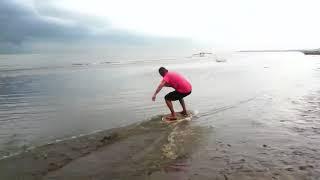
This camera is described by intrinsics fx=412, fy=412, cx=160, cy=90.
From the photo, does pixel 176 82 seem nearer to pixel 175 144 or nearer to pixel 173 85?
pixel 173 85

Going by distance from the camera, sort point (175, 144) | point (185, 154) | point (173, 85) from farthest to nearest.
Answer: point (173, 85) → point (175, 144) → point (185, 154)

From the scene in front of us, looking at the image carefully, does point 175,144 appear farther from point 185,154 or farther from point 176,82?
point 176,82

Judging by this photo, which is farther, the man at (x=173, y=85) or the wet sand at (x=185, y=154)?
the man at (x=173, y=85)

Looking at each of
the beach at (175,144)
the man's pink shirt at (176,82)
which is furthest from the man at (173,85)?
the beach at (175,144)

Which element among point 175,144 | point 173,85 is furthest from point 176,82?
point 175,144

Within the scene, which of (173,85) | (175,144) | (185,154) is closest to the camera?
(185,154)

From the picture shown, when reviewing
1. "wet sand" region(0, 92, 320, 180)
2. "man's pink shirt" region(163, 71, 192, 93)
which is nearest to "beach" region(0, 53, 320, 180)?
"wet sand" region(0, 92, 320, 180)

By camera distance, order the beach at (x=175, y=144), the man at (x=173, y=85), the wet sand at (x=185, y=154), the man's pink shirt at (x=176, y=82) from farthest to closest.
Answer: the man's pink shirt at (x=176, y=82), the man at (x=173, y=85), the beach at (x=175, y=144), the wet sand at (x=185, y=154)

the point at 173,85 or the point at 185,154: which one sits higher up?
the point at 173,85

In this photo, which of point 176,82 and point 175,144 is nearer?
point 175,144

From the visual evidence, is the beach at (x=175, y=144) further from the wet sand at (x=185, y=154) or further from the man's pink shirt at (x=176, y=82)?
the man's pink shirt at (x=176, y=82)

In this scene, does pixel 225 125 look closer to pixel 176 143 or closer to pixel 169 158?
pixel 176 143

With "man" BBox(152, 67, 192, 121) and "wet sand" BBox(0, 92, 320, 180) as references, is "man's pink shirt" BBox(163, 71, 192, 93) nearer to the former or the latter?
"man" BBox(152, 67, 192, 121)

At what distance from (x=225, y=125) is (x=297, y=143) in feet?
10.5
